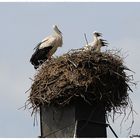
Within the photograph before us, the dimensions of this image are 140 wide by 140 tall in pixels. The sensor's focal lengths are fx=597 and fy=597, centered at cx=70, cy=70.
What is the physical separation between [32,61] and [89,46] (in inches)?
45.0

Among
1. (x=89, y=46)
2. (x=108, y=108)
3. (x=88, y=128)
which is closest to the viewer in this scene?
(x=88, y=128)

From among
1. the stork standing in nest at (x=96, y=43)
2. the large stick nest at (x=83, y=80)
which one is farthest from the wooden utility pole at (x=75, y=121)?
the stork standing in nest at (x=96, y=43)

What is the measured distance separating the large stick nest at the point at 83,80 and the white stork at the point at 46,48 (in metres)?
1.28

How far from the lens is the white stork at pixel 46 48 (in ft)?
35.3

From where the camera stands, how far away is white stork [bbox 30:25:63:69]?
10.8 meters

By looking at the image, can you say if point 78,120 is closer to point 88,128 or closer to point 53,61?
point 88,128

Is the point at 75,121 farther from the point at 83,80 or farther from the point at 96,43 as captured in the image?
the point at 96,43

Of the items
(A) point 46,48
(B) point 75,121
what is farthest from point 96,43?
(B) point 75,121

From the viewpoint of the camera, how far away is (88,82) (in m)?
8.69

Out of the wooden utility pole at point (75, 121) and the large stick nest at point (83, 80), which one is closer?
the wooden utility pole at point (75, 121)

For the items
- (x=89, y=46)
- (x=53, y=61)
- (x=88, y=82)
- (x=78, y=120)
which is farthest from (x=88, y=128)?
(x=89, y=46)

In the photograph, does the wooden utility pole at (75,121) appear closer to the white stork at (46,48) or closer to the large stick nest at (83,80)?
the large stick nest at (83,80)

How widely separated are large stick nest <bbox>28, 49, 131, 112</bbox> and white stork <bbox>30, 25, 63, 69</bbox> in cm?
128

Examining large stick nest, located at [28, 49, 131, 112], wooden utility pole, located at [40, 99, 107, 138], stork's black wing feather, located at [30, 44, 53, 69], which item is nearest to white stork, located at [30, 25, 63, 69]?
stork's black wing feather, located at [30, 44, 53, 69]
